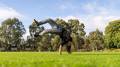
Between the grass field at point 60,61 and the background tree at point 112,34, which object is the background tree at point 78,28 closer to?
the background tree at point 112,34

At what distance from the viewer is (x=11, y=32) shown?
11294cm

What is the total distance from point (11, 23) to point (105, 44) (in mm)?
32731

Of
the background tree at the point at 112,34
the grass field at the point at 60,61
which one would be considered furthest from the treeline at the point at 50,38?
the grass field at the point at 60,61

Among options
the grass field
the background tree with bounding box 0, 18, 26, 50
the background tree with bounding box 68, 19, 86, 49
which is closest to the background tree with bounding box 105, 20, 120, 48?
the background tree with bounding box 68, 19, 86, 49

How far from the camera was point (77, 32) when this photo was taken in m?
109

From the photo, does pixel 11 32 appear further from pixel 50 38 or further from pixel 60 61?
pixel 60 61

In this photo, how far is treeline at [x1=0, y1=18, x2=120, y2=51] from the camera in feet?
341

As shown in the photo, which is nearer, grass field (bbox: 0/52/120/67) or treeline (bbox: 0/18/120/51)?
grass field (bbox: 0/52/120/67)

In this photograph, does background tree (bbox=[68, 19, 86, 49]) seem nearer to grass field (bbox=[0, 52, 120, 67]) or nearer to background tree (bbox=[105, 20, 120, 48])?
background tree (bbox=[105, 20, 120, 48])

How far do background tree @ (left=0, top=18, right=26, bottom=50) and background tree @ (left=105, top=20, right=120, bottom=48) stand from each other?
29.4m

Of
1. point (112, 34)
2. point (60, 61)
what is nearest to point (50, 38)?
point (112, 34)

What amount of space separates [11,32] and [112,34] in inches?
1352

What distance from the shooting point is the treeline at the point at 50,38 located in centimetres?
10381

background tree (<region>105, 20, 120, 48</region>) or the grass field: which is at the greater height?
background tree (<region>105, 20, 120, 48</region>)
